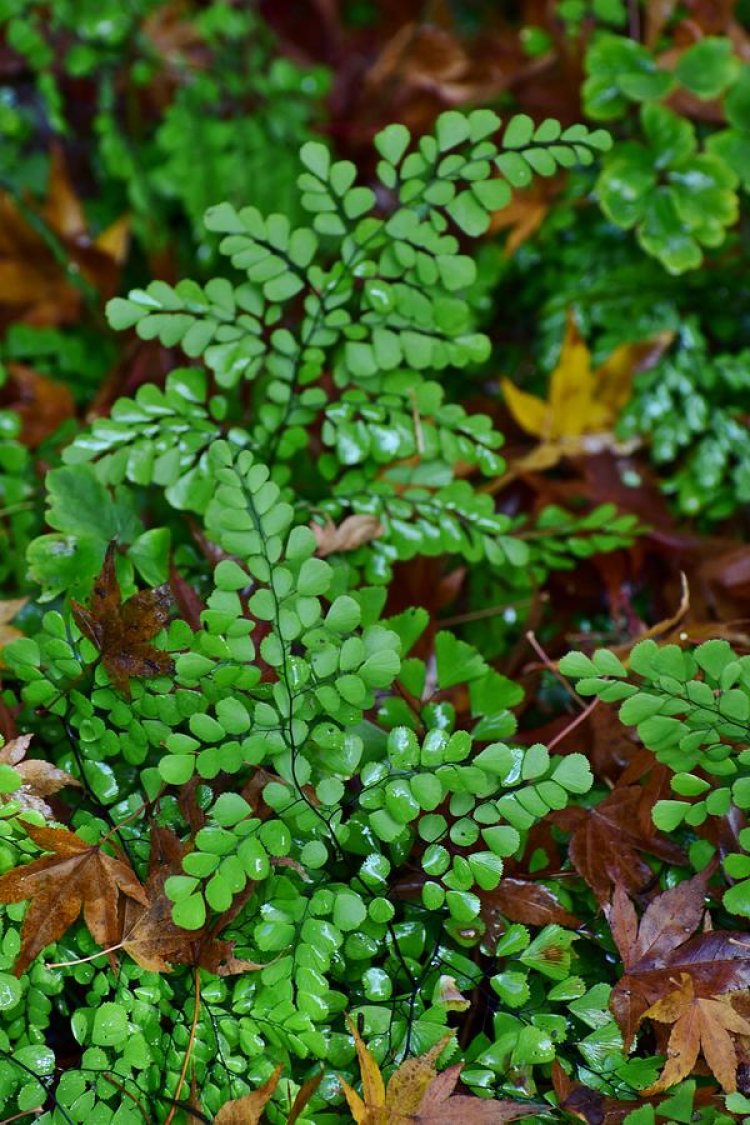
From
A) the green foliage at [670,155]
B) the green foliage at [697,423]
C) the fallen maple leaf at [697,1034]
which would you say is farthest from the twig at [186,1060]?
the green foliage at [670,155]

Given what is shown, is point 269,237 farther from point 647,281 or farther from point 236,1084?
point 236,1084

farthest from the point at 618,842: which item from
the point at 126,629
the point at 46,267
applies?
the point at 46,267

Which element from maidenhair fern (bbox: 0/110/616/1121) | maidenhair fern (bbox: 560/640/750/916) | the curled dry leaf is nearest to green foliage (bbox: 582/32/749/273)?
the curled dry leaf

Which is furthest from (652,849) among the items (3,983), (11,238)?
(11,238)

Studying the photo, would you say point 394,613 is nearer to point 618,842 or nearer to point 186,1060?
point 618,842

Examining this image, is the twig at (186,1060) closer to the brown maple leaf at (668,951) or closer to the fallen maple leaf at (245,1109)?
the fallen maple leaf at (245,1109)

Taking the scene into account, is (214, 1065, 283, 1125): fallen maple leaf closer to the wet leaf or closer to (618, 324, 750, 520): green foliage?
the wet leaf
